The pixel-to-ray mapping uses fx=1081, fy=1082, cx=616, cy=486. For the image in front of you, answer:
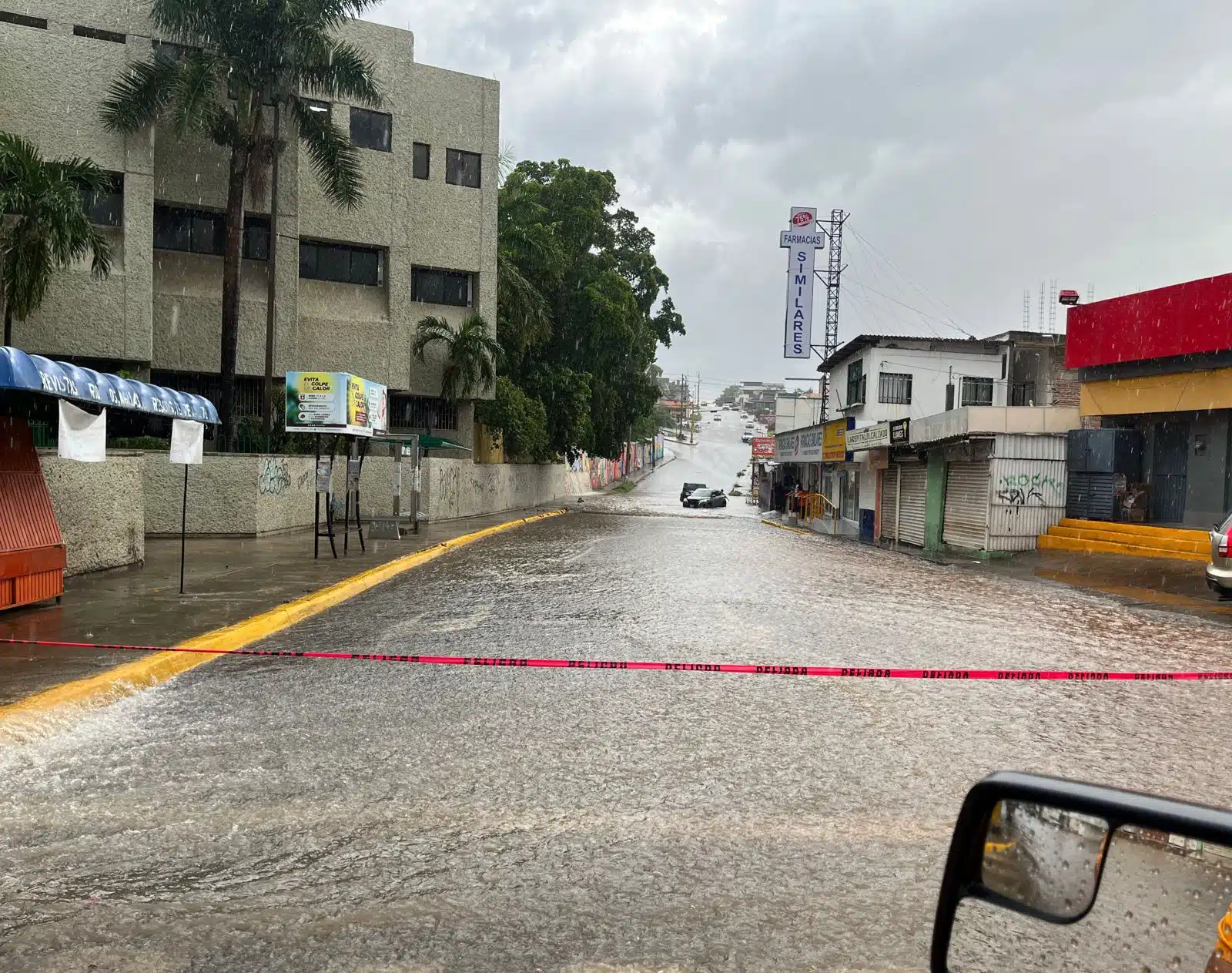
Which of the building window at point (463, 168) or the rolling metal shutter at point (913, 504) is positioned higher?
the building window at point (463, 168)

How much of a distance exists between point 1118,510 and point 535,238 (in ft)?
96.2

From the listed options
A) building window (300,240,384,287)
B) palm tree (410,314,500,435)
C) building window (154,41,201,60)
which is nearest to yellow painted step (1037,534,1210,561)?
palm tree (410,314,500,435)

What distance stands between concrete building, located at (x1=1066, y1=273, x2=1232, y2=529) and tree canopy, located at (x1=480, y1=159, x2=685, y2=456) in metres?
23.3

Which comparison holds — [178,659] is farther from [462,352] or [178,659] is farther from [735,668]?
[462,352]

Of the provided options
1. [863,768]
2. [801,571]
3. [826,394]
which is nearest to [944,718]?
[863,768]

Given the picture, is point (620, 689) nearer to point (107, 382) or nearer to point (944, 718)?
point (944, 718)

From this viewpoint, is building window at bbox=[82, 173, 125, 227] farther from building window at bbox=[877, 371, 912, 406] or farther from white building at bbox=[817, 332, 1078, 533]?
building window at bbox=[877, 371, 912, 406]

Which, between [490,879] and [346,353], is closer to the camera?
[490,879]

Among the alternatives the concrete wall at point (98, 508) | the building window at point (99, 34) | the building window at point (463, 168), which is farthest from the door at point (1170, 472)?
the building window at point (99, 34)

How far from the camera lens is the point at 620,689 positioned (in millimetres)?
7934

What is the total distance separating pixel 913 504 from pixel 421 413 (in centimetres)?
1813

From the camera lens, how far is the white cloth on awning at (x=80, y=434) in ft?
36.2

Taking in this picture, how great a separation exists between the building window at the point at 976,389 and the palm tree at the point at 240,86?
24.4 m

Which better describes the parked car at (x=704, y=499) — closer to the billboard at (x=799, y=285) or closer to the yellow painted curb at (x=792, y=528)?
the billboard at (x=799, y=285)
